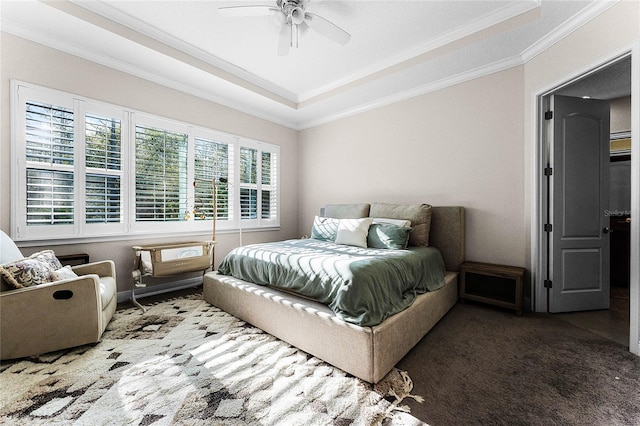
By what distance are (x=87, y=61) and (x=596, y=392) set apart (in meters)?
5.25

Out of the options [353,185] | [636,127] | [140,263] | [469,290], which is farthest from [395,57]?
[140,263]

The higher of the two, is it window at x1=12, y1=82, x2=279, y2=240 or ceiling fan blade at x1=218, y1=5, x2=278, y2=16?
ceiling fan blade at x1=218, y1=5, x2=278, y2=16

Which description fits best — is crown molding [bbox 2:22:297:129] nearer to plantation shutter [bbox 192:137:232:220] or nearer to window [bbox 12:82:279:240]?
window [bbox 12:82:279:240]

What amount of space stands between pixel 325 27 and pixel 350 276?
2.16m

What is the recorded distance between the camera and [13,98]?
253cm

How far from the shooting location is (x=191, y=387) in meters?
1.67

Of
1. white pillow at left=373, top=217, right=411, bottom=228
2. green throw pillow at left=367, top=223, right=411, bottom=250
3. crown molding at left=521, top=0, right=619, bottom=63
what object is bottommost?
green throw pillow at left=367, top=223, right=411, bottom=250

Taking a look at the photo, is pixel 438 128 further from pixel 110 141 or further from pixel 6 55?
pixel 6 55

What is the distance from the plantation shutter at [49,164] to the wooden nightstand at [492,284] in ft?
14.7

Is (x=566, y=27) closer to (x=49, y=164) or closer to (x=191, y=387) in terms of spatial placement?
(x=191, y=387)

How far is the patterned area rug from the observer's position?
143cm

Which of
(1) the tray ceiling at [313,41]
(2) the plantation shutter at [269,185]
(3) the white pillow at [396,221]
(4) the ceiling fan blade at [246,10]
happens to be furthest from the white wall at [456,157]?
(4) the ceiling fan blade at [246,10]

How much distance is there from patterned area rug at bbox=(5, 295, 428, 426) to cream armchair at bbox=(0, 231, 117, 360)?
0.11m

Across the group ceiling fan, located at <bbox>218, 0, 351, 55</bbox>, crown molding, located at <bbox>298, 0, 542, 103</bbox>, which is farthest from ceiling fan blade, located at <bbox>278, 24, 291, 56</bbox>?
crown molding, located at <bbox>298, 0, 542, 103</bbox>
